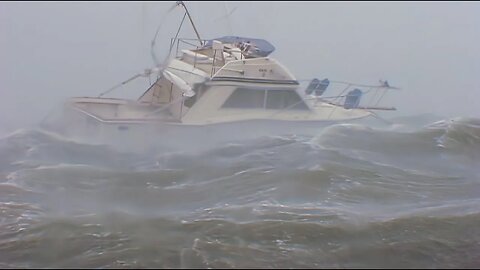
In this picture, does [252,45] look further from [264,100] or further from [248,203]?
[248,203]

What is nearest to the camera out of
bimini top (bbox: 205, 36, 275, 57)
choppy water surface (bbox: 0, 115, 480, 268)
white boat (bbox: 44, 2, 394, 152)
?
choppy water surface (bbox: 0, 115, 480, 268)

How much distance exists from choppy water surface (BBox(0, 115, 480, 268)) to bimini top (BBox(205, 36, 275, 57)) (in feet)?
7.44

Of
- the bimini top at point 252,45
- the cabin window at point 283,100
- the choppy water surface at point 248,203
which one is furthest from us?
the bimini top at point 252,45

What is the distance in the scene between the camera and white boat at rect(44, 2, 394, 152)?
41.5ft

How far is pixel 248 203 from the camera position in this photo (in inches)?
337

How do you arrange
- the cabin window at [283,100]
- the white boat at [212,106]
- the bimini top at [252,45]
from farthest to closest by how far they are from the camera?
the bimini top at [252,45], the cabin window at [283,100], the white boat at [212,106]

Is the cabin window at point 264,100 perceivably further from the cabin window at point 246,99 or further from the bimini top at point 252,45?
the bimini top at point 252,45

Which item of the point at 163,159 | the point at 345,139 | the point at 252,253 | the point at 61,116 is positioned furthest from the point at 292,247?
the point at 61,116

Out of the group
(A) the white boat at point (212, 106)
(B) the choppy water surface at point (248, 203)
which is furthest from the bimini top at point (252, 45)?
(B) the choppy water surface at point (248, 203)

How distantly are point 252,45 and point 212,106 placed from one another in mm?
2105

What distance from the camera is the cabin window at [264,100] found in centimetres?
1347

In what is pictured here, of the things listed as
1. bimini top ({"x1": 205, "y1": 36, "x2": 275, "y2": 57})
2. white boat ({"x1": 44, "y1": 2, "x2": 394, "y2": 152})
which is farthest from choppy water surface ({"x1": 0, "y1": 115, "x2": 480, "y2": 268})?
bimini top ({"x1": 205, "y1": 36, "x2": 275, "y2": 57})

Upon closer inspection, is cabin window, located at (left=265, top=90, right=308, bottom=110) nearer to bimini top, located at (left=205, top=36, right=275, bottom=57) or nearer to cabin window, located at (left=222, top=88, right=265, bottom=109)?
cabin window, located at (left=222, top=88, right=265, bottom=109)

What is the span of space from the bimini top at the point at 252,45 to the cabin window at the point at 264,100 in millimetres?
1070
